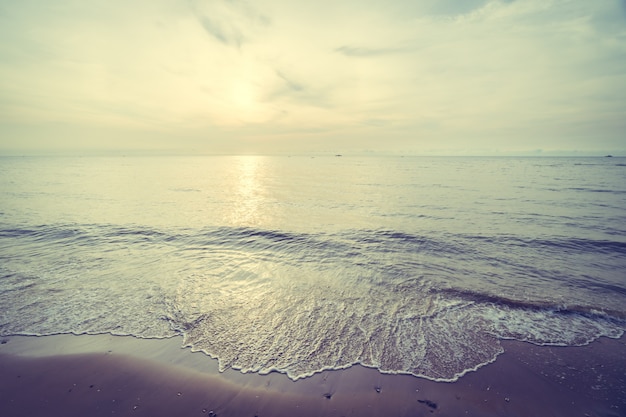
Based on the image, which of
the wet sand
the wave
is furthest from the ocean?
the wet sand

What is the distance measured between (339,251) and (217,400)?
375 inches

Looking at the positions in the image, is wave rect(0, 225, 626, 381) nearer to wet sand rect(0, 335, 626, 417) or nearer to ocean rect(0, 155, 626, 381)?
ocean rect(0, 155, 626, 381)

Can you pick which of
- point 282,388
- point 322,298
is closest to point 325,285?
point 322,298

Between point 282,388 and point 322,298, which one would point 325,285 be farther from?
point 282,388

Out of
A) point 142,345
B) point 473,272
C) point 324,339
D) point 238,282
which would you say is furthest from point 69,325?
point 473,272

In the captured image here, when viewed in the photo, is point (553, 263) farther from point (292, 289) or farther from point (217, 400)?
point (217, 400)

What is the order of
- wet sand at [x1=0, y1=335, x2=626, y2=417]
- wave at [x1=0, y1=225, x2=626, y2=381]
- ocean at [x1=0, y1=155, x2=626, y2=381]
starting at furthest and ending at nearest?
ocean at [x1=0, y1=155, x2=626, y2=381] → wave at [x1=0, y1=225, x2=626, y2=381] → wet sand at [x1=0, y1=335, x2=626, y2=417]

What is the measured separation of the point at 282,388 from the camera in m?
5.43

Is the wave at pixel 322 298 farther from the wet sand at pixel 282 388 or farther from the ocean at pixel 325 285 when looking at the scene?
the wet sand at pixel 282 388

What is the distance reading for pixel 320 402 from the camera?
5.12 metres

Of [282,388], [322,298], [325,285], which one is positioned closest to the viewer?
[282,388]

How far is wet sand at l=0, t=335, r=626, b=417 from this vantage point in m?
4.92

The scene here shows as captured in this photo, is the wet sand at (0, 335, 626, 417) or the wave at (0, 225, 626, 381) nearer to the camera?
the wet sand at (0, 335, 626, 417)

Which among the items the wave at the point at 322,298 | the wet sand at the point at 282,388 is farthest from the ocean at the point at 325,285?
the wet sand at the point at 282,388
